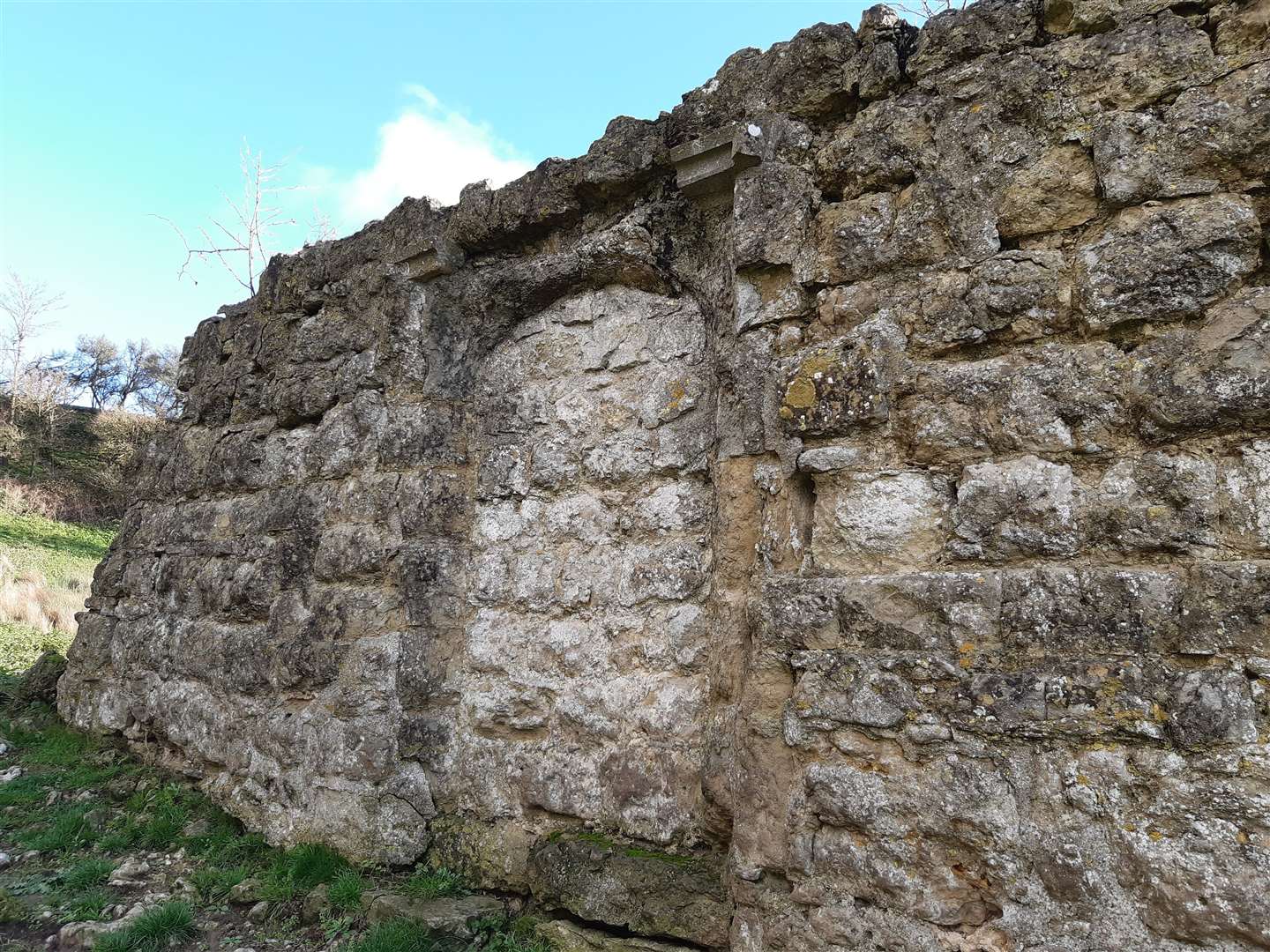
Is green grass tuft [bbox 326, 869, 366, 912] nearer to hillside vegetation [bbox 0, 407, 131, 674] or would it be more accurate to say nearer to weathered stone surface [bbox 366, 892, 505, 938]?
weathered stone surface [bbox 366, 892, 505, 938]

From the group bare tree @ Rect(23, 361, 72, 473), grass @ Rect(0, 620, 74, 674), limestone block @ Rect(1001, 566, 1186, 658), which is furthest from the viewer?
bare tree @ Rect(23, 361, 72, 473)

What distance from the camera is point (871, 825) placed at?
2094 millimetres

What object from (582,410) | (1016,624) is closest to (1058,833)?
(1016,624)

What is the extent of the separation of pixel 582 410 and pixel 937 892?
6.84 ft

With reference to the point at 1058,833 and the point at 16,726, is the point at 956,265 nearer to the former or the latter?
the point at 1058,833

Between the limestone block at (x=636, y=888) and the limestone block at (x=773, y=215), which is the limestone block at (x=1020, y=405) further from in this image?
the limestone block at (x=636, y=888)

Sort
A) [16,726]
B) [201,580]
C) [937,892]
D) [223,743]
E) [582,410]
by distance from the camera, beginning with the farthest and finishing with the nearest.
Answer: [16,726]
[201,580]
[223,743]
[582,410]
[937,892]

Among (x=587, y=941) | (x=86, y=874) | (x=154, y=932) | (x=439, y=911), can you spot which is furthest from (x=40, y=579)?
(x=587, y=941)

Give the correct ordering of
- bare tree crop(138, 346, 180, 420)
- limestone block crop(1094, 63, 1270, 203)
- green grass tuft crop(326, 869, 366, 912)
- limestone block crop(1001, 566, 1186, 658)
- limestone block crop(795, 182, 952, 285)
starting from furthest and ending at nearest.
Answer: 1. bare tree crop(138, 346, 180, 420)
2. green grass tuft crop(326, 869, 366, 912)
3. limestone block crop(795, 182, 952, 285)
4. limestone block crop(1094, 63, 1270, 203)
5. limestone block crop(1001, 566, 1186, 658)

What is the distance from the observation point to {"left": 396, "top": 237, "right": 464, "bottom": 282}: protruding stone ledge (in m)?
3.68

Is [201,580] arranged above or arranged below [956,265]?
below

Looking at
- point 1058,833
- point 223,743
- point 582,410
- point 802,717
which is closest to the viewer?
point 1058,833

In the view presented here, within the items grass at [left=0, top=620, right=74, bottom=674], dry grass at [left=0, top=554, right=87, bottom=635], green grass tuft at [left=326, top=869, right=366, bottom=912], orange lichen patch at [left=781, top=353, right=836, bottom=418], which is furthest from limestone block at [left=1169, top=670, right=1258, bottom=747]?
dry grass at [left=0, top=554, right=87, bottom=635]

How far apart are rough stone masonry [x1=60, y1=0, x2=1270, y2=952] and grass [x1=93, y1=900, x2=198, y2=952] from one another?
1.57ft
